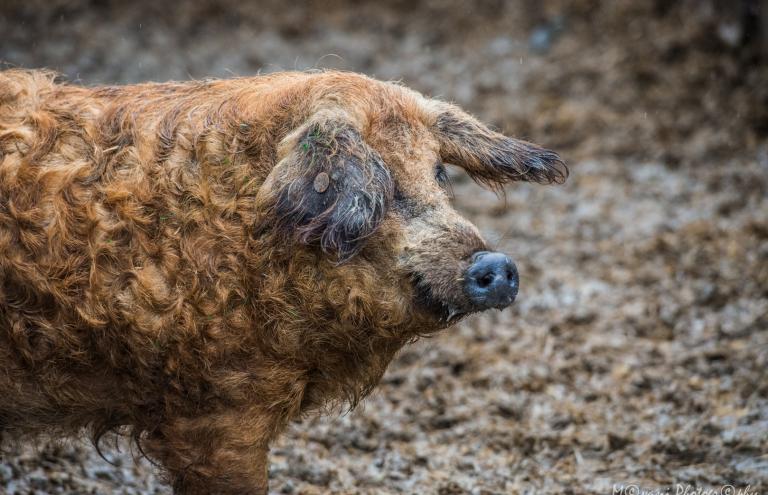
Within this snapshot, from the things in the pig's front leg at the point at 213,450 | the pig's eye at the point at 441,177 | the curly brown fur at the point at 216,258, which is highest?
the pig's eye at the point at 441,177

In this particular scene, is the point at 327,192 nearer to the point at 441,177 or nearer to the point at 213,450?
the point at 441,177

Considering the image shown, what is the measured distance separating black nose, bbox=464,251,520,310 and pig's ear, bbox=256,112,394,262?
43cm

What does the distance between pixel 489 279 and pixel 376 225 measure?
0.50 metres

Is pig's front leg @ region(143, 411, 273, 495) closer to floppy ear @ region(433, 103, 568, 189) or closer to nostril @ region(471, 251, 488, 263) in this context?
nostril @ region(471, 251, 488, 263)

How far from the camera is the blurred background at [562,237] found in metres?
5.52

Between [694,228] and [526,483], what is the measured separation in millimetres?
3766

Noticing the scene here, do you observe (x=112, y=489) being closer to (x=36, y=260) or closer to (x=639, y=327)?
(x=36, y=260)

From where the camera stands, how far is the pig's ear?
11.8ft

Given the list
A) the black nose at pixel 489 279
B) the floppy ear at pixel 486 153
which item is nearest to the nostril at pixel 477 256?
the black nose at pixel 489 279

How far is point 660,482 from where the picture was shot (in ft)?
17.0

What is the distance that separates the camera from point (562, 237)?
27.5ft

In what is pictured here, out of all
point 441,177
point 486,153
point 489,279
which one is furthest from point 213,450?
point 486,153

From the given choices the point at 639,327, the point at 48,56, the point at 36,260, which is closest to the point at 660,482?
the point at 639,327

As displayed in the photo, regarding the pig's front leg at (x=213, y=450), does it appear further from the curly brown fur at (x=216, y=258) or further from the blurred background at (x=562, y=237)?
the blurred background at (x=562, y=237)
